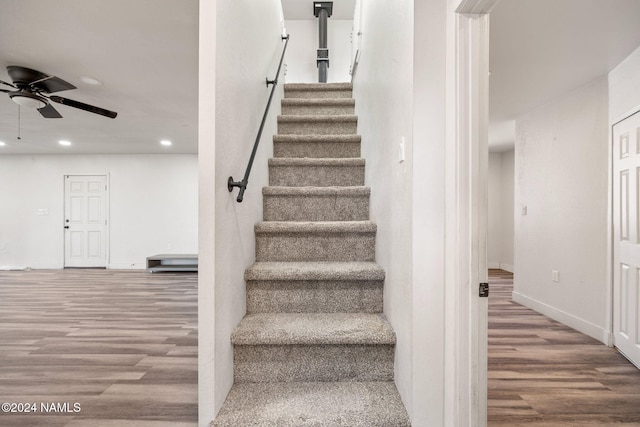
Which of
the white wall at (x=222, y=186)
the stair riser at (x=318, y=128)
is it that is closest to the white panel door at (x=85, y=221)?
the stair riser at (x=318, y=128)

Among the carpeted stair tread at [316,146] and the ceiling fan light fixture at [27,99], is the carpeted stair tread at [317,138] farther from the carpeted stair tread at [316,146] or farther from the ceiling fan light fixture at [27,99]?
the ceiling fan light fixture at [27,99]

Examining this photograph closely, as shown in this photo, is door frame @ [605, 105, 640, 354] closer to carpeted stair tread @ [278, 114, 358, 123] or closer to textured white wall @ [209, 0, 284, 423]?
carpeted stair tread @ [278, 114, 358, 123]

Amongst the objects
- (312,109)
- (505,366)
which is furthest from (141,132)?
(505,366)

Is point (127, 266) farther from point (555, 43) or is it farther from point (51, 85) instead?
point (555, 43)

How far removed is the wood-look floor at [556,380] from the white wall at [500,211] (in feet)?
11.4

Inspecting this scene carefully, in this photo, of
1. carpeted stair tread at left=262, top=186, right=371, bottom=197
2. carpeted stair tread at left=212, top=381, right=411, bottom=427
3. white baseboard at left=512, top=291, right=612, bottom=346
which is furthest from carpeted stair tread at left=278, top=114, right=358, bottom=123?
white baseboard at left=512, top=291, right=612, bottom=346

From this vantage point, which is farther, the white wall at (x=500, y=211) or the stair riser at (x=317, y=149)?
the white wall at (x=500, y=211)

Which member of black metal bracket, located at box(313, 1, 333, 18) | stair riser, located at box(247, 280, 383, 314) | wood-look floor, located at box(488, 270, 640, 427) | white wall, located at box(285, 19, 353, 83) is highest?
black metal bracket, located at box(313, 1, 333, 18)

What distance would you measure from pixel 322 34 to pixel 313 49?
14.0 inches

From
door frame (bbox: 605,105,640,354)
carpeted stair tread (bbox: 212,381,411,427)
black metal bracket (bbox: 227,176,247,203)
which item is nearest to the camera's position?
carpeted stair tread (bbox: 212,381,411,427)

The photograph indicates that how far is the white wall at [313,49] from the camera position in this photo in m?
5.14

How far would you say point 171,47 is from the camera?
2.68 meters

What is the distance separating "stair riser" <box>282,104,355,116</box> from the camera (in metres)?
3.12

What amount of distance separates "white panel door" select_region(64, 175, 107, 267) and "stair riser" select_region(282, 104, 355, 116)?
6021mm
